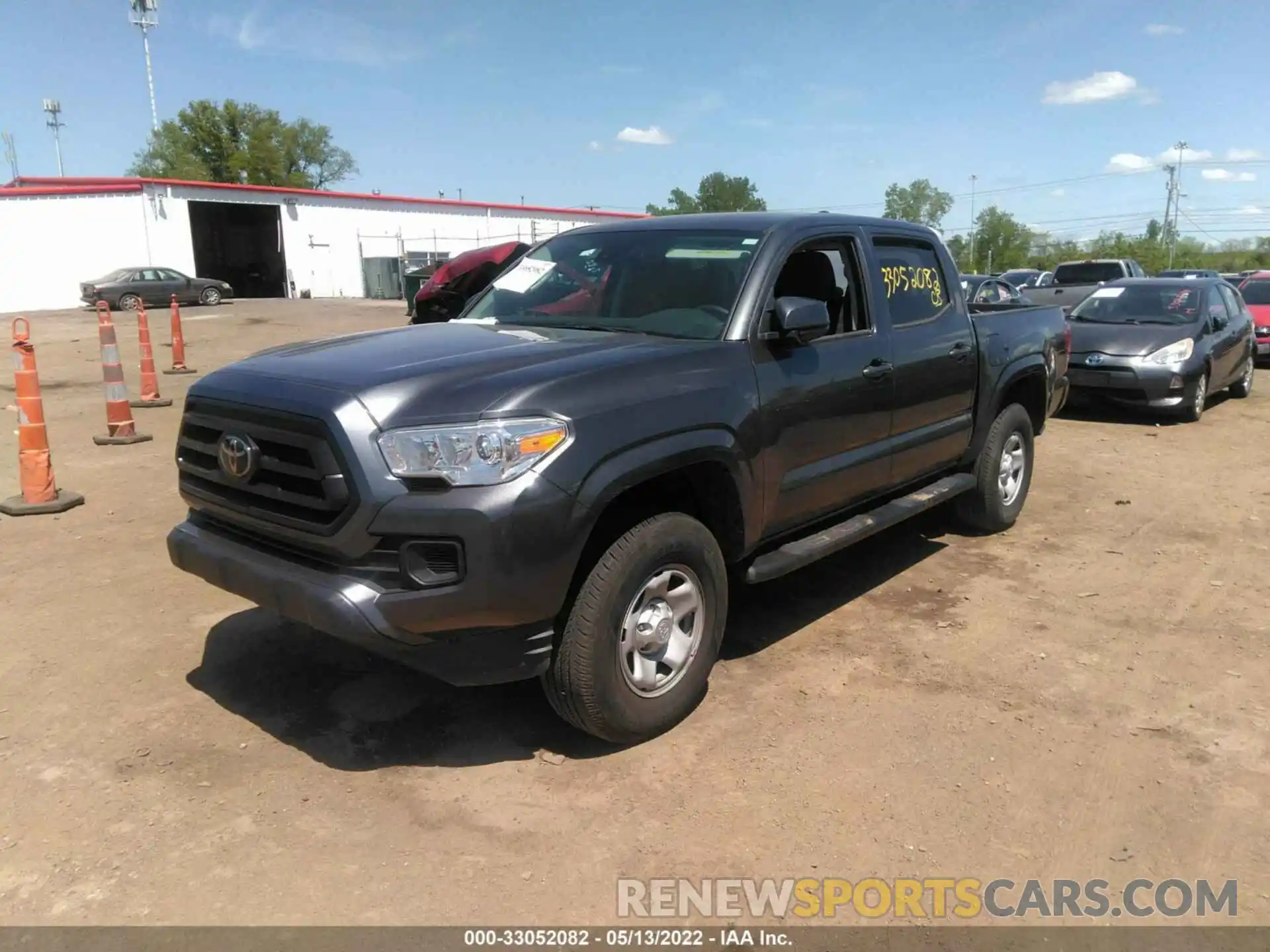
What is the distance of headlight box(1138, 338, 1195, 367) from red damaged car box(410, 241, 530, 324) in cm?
799

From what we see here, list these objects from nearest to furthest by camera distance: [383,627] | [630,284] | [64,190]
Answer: [383,627]
[630,284]
[64,190]

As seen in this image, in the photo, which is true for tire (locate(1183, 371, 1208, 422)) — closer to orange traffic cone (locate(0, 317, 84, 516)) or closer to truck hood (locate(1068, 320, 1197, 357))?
truck hood (locate(1068, 320, 1197, 357))

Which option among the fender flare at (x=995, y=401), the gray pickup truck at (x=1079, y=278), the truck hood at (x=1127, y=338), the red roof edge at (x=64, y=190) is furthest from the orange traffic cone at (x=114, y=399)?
the red roof edge at (x=64, y=190)

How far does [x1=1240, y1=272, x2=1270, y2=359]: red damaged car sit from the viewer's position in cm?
1697

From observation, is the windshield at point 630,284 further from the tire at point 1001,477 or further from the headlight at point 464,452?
the tire at point 1001,477

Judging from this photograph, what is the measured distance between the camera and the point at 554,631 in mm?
3230

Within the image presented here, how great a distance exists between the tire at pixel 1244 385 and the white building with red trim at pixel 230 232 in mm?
22791

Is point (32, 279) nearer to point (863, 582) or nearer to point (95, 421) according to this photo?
point (95, 421)

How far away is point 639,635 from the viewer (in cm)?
347

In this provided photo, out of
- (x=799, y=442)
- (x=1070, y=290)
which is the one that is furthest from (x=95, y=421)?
(x=1070, y=290)

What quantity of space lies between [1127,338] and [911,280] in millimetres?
7233

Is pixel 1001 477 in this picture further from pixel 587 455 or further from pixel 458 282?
pixel 458 282

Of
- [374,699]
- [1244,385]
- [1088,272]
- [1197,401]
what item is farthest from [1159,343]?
[1088,272]

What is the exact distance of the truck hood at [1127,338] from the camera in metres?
10.8
